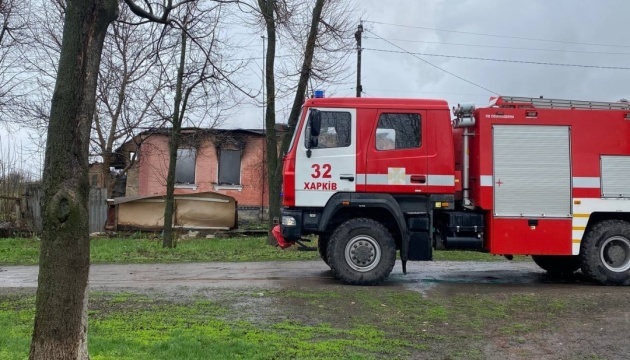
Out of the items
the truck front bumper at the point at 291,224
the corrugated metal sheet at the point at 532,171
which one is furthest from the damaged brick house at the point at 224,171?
the corrugated metal sheet at the point at 532,171

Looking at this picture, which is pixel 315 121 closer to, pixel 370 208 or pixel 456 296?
pixel 370 208

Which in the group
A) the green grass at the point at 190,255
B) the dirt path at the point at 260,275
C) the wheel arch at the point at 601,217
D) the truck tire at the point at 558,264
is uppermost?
the wheel arch at the point at 601,217

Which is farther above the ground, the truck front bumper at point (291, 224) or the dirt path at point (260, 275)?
the truck front bumper at point (291, 224)

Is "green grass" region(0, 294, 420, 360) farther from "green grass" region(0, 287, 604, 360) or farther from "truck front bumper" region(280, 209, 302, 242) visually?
"truck front bumper" region(280, 209, 302, 242)

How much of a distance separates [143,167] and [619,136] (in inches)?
967

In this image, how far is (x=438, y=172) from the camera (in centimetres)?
1002

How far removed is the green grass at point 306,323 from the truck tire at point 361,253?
0.41 m

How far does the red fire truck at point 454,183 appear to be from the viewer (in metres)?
10.0

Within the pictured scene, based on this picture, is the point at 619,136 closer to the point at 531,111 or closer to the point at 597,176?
the point at 597,176

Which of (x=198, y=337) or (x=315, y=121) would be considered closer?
(x=198, y=337)

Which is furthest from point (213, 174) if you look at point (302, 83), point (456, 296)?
point (456, 296)

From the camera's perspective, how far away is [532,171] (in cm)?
1026

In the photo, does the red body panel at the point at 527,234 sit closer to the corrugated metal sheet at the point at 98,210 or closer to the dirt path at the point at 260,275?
the dirt path at the point at 260,275

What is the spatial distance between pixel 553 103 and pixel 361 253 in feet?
14.5
